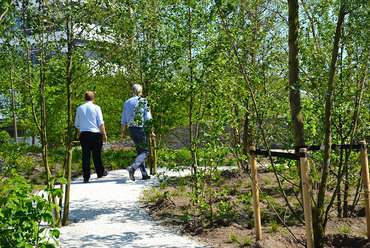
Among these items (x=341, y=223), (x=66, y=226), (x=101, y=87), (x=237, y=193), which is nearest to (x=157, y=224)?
(x=66, y=226)

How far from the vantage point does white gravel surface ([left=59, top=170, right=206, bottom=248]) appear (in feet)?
16.3

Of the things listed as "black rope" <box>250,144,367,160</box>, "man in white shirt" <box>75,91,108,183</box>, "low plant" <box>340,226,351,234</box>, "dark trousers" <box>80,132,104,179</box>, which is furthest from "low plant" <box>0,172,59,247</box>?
"dark trousers" <box>80,132,104,179</box>

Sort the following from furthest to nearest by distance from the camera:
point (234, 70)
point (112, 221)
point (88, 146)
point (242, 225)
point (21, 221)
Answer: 1. point (88, 146)
2. point (234, 70)
3. point (112, 221)
4. point (242, 225)
5. point (21, 221)

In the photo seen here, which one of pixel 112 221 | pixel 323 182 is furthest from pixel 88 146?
pixel 323 182

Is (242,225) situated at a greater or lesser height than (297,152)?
lesser

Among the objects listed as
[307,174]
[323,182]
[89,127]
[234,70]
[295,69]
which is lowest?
[323,182]

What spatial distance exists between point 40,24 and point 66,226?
2857mm

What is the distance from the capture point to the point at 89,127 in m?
8.73

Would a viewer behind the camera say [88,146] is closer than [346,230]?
No

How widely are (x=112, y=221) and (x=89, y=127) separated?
3.32m

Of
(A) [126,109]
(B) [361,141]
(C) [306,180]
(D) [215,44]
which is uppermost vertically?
(D) [215,44]

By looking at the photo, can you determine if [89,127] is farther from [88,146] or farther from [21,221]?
[21,221]

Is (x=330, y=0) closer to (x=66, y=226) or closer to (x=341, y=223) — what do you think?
(x=341, y=223)

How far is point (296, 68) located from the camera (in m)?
4.24
